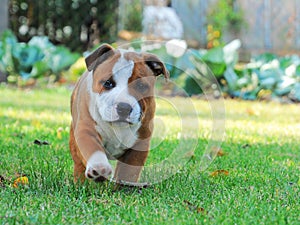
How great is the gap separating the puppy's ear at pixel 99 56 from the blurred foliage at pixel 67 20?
822 centimetres

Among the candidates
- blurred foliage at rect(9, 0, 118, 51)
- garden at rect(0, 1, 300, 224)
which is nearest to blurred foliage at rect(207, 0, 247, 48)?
blurred foliage at rect(9, 0, 118, 51)

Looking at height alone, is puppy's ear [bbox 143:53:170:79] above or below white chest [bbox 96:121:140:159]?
above

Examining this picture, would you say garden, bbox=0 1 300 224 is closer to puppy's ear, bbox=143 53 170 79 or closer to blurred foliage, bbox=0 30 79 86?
puppy's ear, bbox=143 53 170 79

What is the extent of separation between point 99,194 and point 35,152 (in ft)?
3.86

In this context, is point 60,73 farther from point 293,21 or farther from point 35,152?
point 293,21

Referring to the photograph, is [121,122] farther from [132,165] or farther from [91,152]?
[132,165]

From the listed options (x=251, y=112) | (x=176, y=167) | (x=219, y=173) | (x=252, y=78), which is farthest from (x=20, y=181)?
(x=252, y=78)

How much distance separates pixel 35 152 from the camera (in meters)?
3.68

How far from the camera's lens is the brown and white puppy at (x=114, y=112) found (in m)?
2.45

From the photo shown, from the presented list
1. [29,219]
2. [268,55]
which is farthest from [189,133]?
[268,55]

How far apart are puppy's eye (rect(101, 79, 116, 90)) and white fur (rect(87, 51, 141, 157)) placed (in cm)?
2

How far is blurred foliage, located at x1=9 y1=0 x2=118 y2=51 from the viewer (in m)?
10.7

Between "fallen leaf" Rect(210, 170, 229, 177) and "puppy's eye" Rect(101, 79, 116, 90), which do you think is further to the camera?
"fallen leaf" Rect(210, 170, 229, 177)

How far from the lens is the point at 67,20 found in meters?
10.7
